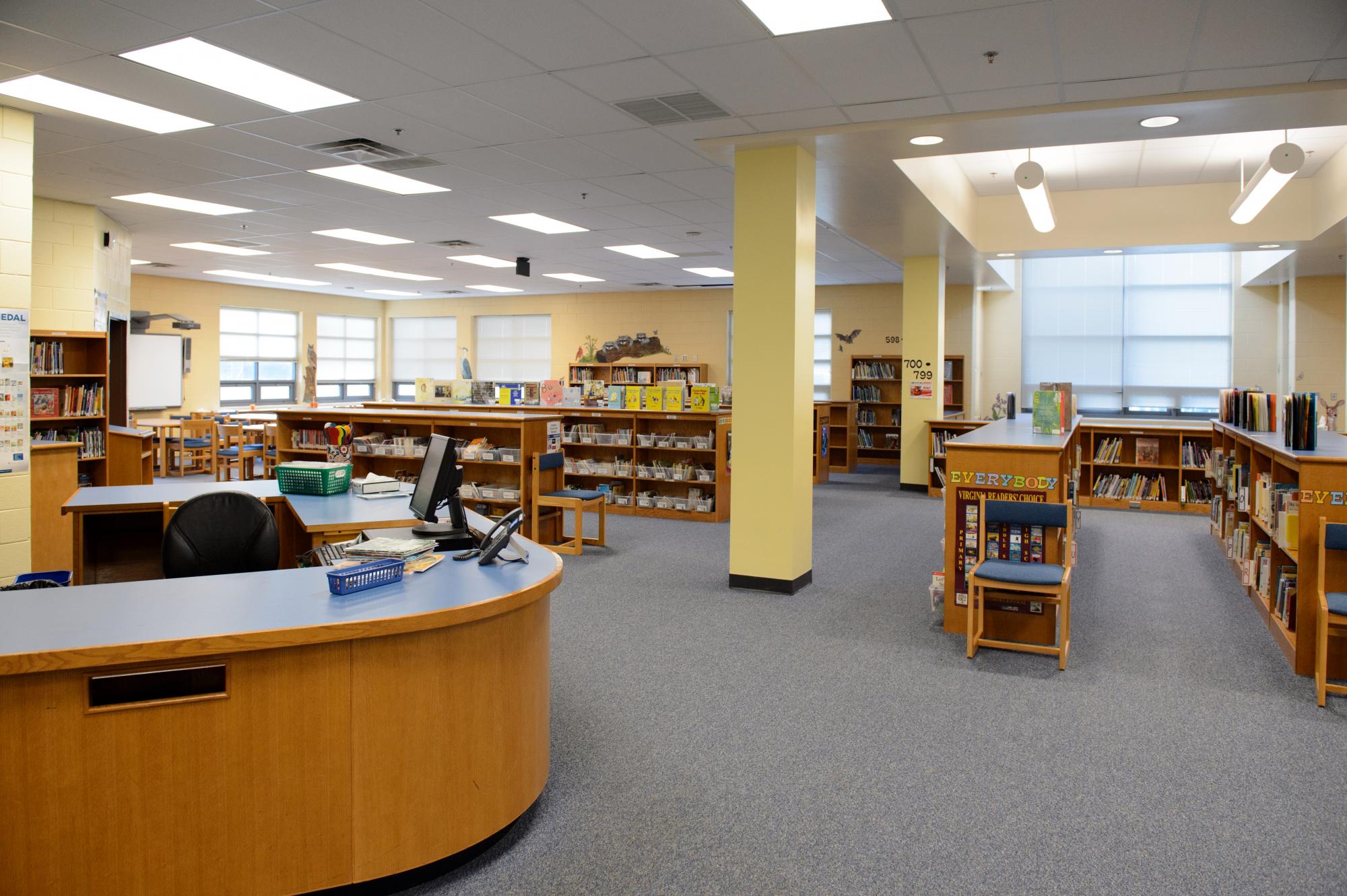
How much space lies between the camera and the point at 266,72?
4.88 metres

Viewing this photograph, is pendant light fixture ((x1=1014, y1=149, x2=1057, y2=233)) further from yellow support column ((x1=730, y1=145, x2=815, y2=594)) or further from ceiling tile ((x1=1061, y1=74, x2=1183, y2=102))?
yellow support column ((x1=730, y1=145, x2=815, y2=594))

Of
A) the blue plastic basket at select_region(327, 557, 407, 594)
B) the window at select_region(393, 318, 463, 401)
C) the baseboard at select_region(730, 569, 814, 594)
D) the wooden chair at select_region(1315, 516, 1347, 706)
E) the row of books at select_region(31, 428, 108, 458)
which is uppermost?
the window at select_region(393, 318, 463, 401)

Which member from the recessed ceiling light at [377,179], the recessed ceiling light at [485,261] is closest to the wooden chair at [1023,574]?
the recessed ceiling light at [377,179]

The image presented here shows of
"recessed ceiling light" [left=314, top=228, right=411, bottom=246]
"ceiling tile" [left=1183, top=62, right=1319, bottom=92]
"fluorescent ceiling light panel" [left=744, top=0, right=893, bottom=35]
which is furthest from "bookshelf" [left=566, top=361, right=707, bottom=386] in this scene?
"fluorescent ceiling light panel" [left=744, top=0, right=893, bottom=35]

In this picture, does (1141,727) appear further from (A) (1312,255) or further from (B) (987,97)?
(A) (1312,255)

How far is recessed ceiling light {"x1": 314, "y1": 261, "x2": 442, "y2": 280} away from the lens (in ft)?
41.7

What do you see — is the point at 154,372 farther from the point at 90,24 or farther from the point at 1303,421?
the point at 1303,421

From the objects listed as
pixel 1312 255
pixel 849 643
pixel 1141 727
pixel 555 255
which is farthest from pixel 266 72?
pixel 1312 255

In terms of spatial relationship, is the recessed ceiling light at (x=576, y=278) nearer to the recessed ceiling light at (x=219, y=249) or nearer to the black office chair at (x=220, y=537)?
the recessed ceiling light at (x=219, y=249)

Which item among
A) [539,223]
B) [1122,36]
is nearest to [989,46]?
[1122,36]

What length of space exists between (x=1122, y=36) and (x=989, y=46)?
62 centimetres

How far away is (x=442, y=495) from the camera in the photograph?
12.4ft

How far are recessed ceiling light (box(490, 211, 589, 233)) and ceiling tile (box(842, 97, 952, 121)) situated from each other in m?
4.27

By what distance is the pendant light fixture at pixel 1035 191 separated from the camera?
6586mm
